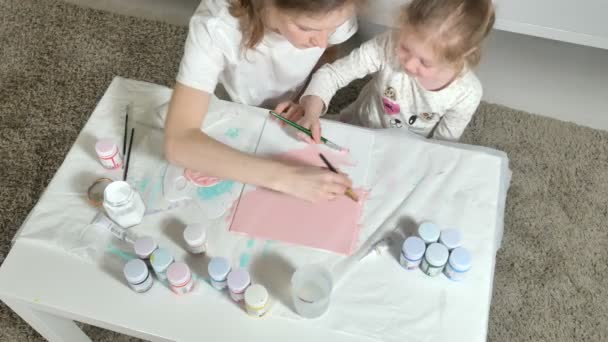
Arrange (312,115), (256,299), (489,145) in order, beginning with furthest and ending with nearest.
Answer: (489,145), (312,115), (256,299)

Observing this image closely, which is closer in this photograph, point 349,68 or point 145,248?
point 145,248

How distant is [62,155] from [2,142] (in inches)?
7.7

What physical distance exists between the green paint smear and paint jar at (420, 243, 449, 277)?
34cm

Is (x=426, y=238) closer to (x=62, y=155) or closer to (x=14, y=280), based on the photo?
(x=14, y=280)

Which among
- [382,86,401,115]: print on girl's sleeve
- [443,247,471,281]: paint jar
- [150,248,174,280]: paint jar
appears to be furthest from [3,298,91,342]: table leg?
[382,86,401,115]: print on girl's sleeve

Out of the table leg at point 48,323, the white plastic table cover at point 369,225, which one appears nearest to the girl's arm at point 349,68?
the white plastic table cover at point 369,225

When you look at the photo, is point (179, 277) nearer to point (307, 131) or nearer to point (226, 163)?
point (226, 163)

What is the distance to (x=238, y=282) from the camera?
2.44 ft

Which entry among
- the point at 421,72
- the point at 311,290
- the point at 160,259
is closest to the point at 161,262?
the point at 160,259

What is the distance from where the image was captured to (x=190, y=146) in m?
0.86

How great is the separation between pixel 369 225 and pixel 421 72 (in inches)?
11.8

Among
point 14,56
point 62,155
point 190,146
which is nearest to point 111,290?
point 190,146

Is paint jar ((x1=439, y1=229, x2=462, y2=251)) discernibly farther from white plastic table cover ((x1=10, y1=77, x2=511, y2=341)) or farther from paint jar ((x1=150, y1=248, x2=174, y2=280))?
paint jar ((x1=150, y1=248, x2=174, y2=280))

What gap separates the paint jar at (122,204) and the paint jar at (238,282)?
0.64ft
